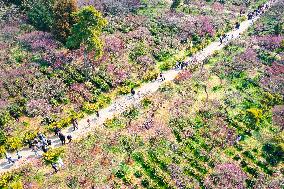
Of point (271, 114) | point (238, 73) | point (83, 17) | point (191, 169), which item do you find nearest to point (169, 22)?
point (238, 73)

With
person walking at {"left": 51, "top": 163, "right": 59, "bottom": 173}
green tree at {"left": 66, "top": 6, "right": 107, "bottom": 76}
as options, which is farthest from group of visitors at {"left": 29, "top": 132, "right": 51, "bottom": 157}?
A: green tree at {"left": 66, "top": 6, "right": 107, "bottom": 76}

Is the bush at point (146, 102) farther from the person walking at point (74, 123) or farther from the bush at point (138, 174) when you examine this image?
the bush at point (138, 174)

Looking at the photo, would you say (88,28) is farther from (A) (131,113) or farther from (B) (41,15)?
(B) (41,15)

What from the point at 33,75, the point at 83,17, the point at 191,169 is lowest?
the point at 191,169

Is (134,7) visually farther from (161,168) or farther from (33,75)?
(161,168)

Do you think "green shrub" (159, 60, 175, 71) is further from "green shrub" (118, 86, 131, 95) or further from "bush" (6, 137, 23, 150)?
"bush" (6, 137, 23, 150)

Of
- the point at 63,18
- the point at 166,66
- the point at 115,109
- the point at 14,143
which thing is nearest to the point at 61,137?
the point at 14,143
